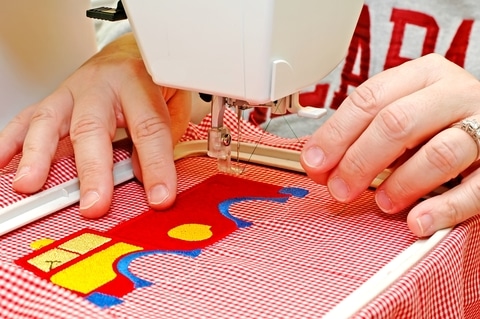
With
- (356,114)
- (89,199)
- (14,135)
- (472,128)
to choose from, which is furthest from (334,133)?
(14,135)

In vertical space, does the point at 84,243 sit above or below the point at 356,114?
below

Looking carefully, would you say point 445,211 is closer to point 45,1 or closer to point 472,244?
point 472,244

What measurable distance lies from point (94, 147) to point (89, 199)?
2.7 inches

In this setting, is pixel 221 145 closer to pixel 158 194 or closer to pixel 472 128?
pixel 158 194

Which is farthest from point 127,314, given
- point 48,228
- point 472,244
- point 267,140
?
point 267,140

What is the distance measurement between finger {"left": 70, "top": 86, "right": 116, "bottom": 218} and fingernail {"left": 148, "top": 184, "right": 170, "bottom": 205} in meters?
0.04

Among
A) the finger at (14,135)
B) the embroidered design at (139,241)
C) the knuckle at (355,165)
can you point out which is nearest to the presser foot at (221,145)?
the embroidered design at (139,241)

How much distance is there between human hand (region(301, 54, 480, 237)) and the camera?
69 cm

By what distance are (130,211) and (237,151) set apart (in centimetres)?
16

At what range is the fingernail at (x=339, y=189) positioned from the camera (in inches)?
29.1

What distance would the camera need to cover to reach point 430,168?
700mm

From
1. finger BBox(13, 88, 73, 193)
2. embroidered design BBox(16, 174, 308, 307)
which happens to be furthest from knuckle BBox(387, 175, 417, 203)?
finger BBox(13, 88, 73, 193)

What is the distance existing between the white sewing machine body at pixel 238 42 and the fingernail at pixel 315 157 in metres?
0.07

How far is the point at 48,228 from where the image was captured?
0.73m
